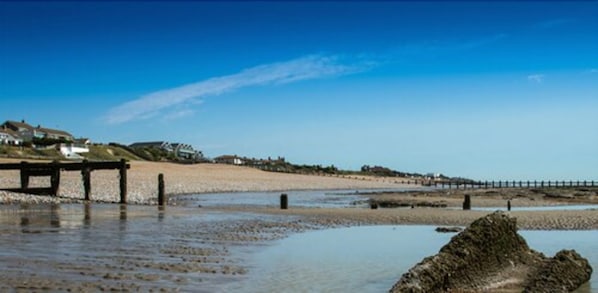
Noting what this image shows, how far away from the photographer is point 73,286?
9.10 m

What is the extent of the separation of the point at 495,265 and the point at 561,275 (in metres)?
1.13

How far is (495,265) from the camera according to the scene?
443 inches

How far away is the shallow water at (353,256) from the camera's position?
11.0 m

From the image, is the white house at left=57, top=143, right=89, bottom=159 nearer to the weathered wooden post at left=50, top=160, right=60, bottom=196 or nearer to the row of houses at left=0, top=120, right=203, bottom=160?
the row of houses at left=0, top=120, right=203, bottom=160

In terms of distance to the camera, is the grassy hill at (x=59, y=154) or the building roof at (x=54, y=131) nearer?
the grassy hill at (x=59, y=154)

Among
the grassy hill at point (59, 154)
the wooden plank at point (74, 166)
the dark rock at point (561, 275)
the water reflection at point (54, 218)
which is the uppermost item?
the grassy hill at point (59, 154)

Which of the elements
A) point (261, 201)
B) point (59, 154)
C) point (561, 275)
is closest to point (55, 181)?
point (261, 201)

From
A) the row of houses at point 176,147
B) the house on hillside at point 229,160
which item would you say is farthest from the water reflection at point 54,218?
the row of houses at point 176,147

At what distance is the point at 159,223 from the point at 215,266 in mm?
9260

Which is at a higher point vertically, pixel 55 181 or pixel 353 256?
pixel 55 181

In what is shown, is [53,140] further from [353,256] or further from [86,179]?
[353,256]

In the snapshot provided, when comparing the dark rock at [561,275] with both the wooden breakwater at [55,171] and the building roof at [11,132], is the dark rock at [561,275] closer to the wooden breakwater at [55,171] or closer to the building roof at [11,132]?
the wooden breakwater at [55,171]

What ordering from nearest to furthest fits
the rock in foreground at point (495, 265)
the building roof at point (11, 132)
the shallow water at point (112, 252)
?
the shallow water at point (112, 252)
the rock in foreground at point (495, 265)
the building roof at point (11, 132)

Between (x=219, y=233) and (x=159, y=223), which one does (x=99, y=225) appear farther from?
(x=219, y=233)
